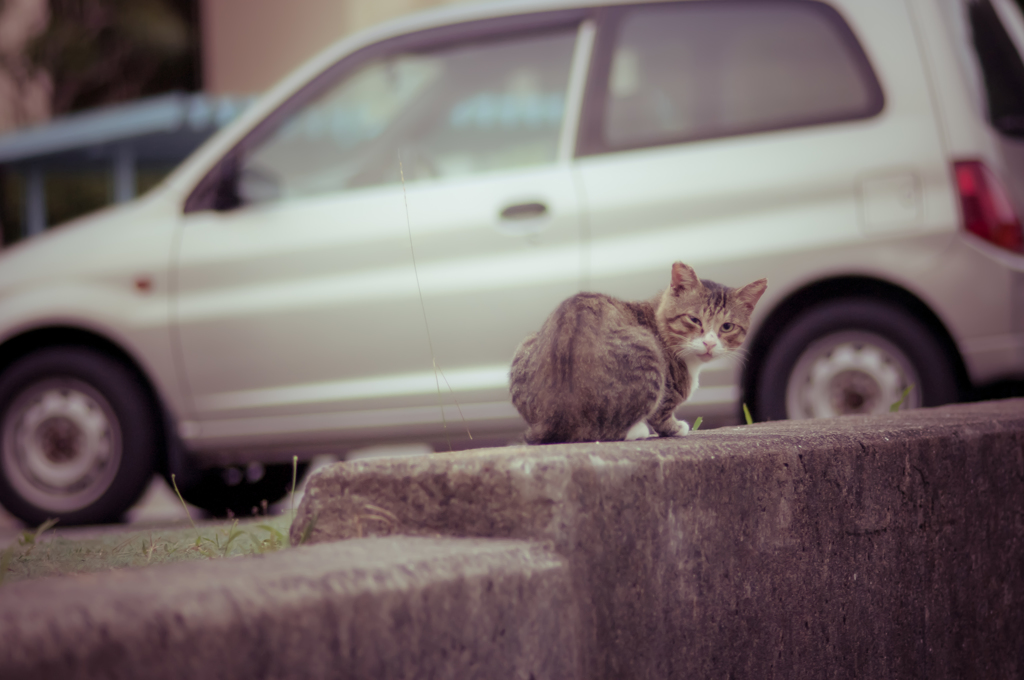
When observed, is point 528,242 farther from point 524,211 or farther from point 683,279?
point 683,279

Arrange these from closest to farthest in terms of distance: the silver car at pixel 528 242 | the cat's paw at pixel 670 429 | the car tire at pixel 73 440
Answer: the cat's paw at pixel 670 429 → the silver car at pixel 528 242 → the car tire at pixel 73 440

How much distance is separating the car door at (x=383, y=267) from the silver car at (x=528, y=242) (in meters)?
0.01

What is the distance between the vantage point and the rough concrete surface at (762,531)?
61.3 inches

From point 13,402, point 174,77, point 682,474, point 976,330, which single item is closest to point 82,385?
point 13,402

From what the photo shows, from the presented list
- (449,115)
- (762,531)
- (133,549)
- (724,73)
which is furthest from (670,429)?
(449,115)

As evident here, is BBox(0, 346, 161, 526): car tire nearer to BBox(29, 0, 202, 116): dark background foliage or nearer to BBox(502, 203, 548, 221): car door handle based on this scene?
BBox(502, 203, 548, 221): car door handle

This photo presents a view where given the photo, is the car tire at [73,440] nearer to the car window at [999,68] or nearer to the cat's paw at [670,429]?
the cat's paw at [670,429]

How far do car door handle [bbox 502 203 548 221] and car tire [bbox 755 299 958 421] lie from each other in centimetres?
102

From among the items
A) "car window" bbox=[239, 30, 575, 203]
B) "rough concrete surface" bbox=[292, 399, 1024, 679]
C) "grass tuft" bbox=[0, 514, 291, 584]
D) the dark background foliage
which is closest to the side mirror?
"car window" bbox=[239, 30, 575, 203]

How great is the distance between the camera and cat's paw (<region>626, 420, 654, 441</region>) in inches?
82.4

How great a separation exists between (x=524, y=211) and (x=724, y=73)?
0.97 metres

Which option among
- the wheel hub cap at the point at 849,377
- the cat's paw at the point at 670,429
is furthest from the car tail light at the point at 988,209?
the cat's paw at the point at 670,429

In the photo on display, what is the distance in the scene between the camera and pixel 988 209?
3496 mm

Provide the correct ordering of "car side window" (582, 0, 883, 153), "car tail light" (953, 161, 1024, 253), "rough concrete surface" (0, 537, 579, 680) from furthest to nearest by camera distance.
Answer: "car side window" (582, 0, 883, 153) < "car tail light" (953, 161, 1024, 253) < "rough concrete surface" (0, 537, 579, 680)
